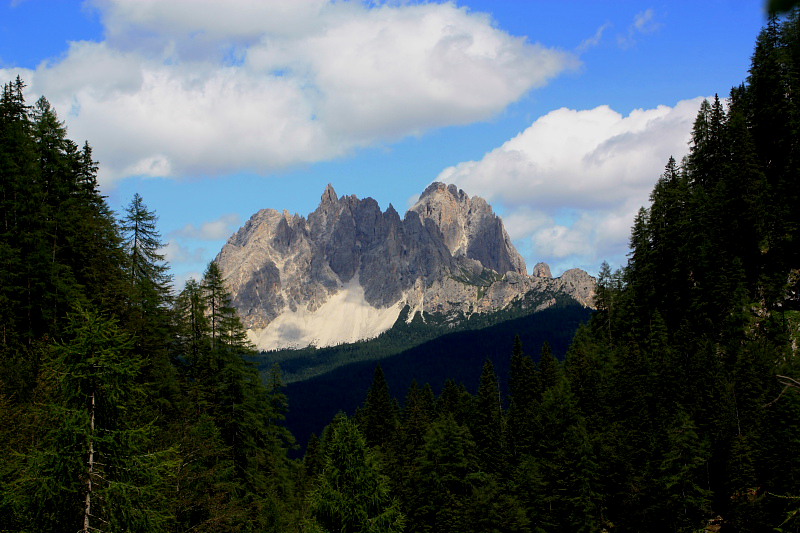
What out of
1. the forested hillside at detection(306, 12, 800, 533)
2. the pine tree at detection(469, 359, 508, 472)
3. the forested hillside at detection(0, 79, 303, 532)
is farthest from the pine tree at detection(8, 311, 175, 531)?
the pine tree at detection(469, 359, 508, 472)

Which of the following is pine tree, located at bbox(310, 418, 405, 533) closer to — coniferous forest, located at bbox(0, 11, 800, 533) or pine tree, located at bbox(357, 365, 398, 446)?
coniferous forest, located at bbox(0, 11, 800, 533)

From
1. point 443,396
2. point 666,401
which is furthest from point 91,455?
point 443,396

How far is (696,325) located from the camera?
70562 millimetres

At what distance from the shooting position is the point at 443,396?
8894 cm

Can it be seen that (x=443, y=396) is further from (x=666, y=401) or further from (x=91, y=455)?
(x=91, y=455)

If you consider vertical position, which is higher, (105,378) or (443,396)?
(105,378)

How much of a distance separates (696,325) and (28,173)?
6529 cm

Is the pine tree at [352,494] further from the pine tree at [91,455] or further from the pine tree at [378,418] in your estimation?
the pine tree at [378,418]

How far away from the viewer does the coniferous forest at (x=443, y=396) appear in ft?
45.0

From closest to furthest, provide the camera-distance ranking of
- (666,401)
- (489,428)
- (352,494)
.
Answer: (352,494), (666,401), (489,428)

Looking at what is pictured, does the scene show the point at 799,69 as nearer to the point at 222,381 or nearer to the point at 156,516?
the point at 222,381

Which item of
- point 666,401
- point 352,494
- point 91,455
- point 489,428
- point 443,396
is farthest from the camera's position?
point 443,396

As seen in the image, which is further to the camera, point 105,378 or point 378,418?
point 378,418

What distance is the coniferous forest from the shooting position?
13723mm
